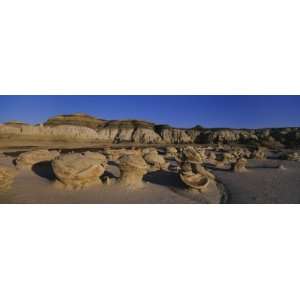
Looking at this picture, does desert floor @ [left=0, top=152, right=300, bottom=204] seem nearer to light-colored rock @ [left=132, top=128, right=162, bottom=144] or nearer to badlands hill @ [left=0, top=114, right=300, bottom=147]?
badlands hill @ [left=0, top=114, right=300, bottom=147]

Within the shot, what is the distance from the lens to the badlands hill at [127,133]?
→ 1479 cm

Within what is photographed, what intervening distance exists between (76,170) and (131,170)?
1.15 meters

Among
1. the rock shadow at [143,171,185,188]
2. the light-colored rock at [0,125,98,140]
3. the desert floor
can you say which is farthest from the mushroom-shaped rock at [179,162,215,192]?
the light-colored rock at [0,125,98,140]

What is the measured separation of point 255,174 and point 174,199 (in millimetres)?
3630

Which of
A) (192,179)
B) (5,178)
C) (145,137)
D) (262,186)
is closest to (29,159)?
(5,178)

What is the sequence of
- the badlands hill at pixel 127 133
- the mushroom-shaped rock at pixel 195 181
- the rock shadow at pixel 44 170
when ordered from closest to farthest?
the mushroom-shaped rock at pixel 195 181, the rock shadow at pixel 44 170, the badlands hill at pixel 127 133

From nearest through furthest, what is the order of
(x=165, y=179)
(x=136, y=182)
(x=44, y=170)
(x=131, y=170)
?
(x=131, y=170) → (x=136, y=182) → (x=165, y=179) → (x=44, y=170)

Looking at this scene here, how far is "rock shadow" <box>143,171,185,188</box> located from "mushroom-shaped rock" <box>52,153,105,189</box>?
1557 millimetres

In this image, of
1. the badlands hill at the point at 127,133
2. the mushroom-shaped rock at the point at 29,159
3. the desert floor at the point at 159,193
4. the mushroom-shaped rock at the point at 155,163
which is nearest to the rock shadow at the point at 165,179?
the desert floor at the point at 159,193

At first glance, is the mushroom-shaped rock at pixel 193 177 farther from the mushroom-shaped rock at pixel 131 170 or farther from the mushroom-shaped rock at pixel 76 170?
the mushroom-shaped rock at pixel 76 170

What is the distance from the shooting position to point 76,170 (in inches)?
161

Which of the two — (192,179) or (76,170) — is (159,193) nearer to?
(192,179)

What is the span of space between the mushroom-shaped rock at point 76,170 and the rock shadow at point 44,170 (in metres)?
0.96

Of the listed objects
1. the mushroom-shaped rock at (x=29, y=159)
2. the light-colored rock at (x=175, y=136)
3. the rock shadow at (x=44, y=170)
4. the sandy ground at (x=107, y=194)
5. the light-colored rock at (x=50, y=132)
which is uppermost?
the light-colored rock at (x=175, y=136)
